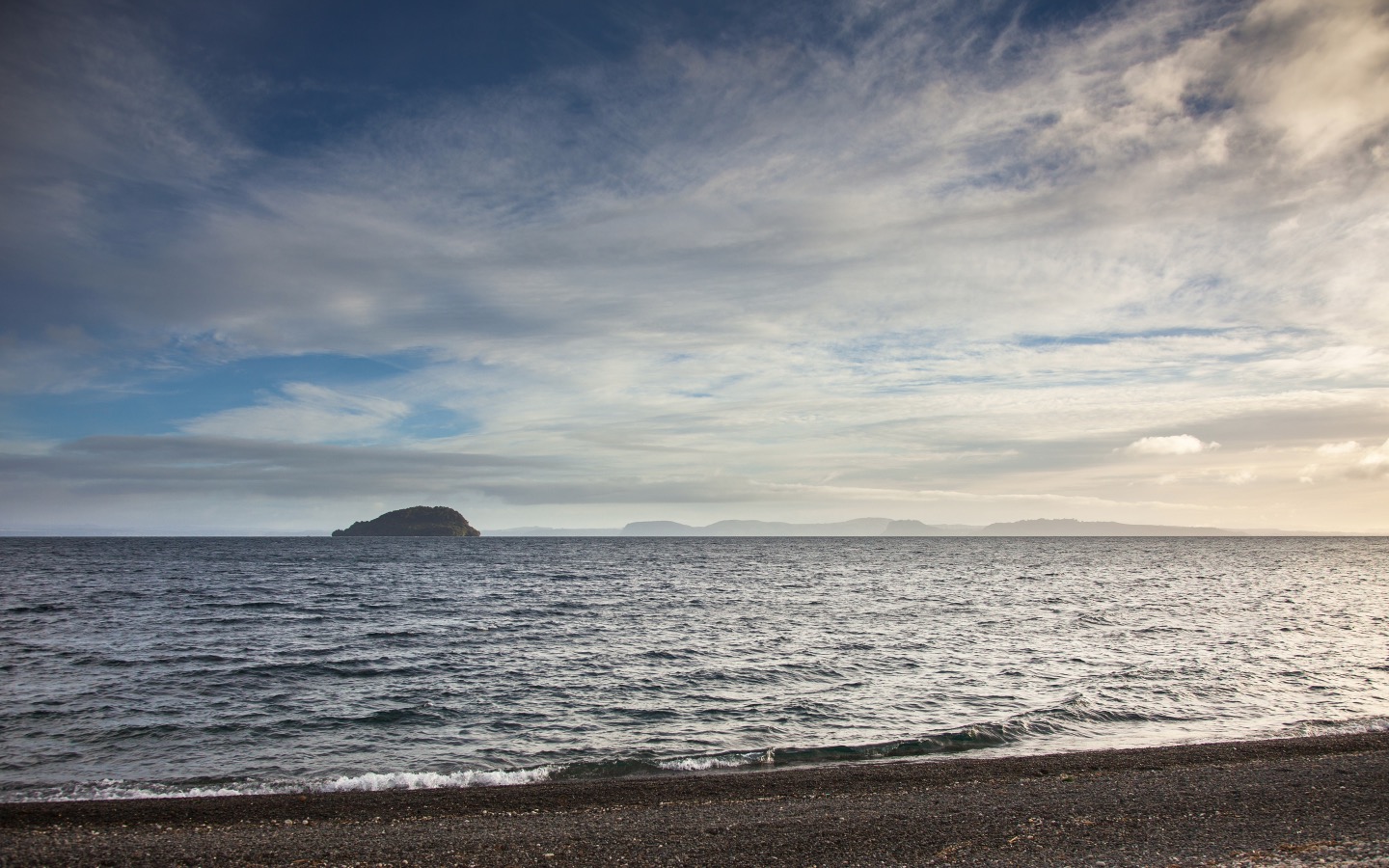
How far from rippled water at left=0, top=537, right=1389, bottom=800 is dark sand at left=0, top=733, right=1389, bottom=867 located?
94.7 inches

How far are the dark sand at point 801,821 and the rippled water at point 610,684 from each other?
7.89 ft

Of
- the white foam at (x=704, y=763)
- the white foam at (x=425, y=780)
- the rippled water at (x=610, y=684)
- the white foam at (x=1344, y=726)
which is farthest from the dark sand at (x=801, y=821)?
the white foam at (x=1344, y=726)

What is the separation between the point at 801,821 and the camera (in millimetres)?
12758

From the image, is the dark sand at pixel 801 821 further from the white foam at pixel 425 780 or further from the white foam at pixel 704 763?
the white foam at pixel 704 763

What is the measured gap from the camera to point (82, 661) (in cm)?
2959

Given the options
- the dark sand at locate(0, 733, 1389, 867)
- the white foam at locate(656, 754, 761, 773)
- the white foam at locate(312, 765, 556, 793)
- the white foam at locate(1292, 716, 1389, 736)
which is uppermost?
the dark sand at locate(0, 733, 1389, 867)

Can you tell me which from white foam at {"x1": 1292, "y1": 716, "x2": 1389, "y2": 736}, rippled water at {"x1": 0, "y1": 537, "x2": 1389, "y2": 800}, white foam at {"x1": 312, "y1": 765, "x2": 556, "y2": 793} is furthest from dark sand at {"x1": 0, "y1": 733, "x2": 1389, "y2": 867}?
white foam at {"x1": 1292, "y1": 716, "x2": 1389, "y2": 736}

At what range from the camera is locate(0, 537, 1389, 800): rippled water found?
18.7 m

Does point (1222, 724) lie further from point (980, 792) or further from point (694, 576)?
point (694, 576)

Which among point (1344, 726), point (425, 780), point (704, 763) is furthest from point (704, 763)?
point (1344, 726)

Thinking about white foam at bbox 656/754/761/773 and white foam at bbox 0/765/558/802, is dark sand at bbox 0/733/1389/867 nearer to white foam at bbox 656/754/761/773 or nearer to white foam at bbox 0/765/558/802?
white foam at bbox 0/765/558/802

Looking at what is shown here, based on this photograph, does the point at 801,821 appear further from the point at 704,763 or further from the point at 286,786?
the point at 286,786

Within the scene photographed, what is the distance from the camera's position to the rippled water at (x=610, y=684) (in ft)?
61.3

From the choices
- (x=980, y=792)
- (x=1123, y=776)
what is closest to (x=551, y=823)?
(x=980, y=792)
